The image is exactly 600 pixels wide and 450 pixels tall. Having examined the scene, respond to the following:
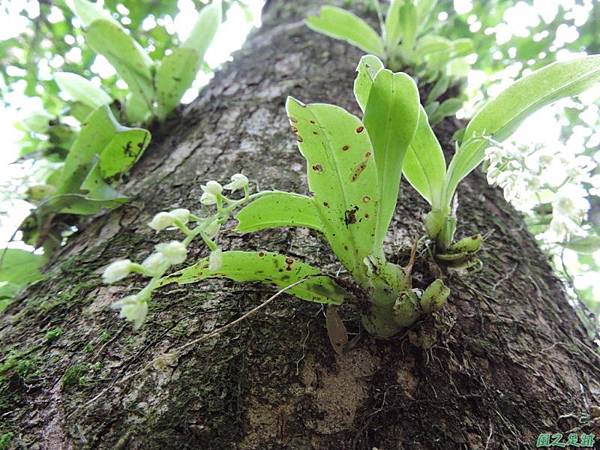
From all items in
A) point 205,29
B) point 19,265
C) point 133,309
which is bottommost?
point 19,265

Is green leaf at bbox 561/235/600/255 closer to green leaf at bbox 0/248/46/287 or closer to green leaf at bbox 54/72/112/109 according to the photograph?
green leaf at bbox 0/248/46/287

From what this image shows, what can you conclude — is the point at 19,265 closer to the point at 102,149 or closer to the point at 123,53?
the point at 102,149

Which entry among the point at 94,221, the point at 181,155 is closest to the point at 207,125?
the point at 181,155

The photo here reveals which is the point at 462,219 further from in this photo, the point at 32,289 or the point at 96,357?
the point at 32,289

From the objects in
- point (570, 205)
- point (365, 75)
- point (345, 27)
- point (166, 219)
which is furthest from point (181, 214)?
point (345, 27)

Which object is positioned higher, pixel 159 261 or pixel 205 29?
pixel 205 29
